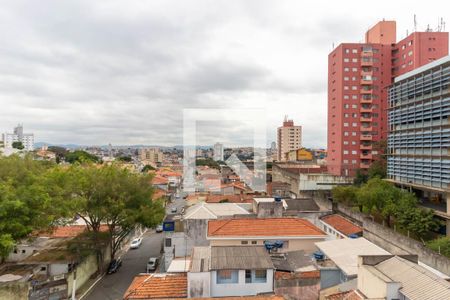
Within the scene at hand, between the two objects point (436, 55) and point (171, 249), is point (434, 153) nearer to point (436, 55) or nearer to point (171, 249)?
point (171, 249)

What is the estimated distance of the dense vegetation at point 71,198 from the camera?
12742 mm

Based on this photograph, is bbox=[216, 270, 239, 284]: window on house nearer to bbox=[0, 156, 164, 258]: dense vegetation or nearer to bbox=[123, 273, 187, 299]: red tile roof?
bbox=[123, 273, 187, 299]: red tile roof

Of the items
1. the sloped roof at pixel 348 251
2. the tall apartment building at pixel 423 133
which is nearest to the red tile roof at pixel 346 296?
the sloped roof at pixel 348 251

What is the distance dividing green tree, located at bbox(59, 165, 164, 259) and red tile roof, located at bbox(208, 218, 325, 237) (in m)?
3.79

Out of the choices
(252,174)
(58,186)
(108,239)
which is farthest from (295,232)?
(252,174)

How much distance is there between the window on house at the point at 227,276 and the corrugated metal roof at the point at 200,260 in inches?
18.8

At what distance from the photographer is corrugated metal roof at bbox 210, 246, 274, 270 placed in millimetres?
10037

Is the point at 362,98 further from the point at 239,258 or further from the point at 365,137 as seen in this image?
the point at 239,258

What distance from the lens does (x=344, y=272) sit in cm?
1052

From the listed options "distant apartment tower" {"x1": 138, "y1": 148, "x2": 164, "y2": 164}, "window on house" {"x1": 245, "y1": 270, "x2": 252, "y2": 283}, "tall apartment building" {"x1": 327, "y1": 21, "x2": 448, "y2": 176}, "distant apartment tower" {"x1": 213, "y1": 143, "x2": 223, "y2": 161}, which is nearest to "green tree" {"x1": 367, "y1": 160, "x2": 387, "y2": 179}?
"tall apartment building" {"x1": 327, "y1": 21, "x2": 448, "y2": 176}

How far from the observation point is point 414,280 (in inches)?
316

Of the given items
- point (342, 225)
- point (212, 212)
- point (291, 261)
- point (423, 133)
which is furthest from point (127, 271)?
point (423, 133)

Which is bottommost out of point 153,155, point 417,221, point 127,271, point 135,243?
point 127,271

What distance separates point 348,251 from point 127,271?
12.2 metres
